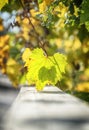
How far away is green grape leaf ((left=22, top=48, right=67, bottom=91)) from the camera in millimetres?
1342

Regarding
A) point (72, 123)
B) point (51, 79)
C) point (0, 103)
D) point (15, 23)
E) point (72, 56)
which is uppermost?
point (72, 56)

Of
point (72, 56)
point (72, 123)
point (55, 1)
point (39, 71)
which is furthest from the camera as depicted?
point (72, 56)

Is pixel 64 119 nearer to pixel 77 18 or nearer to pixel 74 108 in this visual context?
pixel 74 108

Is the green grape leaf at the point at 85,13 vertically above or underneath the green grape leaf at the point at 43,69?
above

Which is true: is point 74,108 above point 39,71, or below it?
below

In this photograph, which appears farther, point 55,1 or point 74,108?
point 55,1

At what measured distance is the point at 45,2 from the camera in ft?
4.91

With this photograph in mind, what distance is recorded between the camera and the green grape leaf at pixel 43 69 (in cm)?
134

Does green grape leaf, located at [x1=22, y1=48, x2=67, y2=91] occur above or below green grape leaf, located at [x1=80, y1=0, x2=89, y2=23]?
below

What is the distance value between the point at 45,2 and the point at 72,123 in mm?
1103

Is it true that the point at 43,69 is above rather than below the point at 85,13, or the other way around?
below

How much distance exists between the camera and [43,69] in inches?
53.4

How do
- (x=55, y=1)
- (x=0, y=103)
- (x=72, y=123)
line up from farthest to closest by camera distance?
(x=0, y=103) < (x=55, y=1) < (x=72, y=123)

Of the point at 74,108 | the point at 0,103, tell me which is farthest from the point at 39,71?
the point at 0,103
